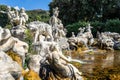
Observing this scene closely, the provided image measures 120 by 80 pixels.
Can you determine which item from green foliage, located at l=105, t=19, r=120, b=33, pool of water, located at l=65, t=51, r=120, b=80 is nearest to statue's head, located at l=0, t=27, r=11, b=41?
pool of water, located at l=65, t=51, r=120, b=80

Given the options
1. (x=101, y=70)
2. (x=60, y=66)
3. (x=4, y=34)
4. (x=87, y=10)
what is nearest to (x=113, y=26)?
(x=87, y=10)

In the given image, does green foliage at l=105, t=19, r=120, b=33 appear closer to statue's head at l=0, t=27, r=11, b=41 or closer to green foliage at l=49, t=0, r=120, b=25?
green foliage at l=49, t=0, r=120, b=25

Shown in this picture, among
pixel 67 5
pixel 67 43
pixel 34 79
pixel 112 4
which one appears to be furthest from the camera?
pixel 67 5

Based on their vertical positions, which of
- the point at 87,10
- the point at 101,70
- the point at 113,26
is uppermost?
the point at 87,10

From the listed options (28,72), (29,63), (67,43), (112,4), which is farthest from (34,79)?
(112,4)

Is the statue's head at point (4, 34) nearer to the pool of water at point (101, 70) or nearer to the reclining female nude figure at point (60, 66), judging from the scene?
the reclining female nude figure at point (60, 66)

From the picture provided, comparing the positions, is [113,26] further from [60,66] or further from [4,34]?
[4,34]

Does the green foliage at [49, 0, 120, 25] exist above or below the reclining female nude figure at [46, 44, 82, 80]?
above

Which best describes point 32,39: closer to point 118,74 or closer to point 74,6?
point 118,74

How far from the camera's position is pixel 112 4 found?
55.1m

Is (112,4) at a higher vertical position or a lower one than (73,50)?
higher

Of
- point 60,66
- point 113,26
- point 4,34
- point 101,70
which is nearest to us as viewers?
point 4,34

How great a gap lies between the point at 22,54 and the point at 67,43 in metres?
15.8

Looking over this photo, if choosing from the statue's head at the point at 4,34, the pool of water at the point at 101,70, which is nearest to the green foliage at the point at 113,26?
the pool of water at the point at 101,70
